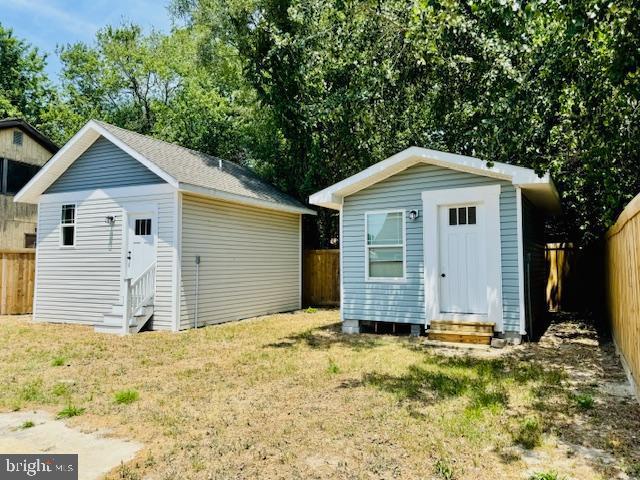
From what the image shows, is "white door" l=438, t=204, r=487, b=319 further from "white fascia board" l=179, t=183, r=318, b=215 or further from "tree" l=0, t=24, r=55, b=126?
"tree" l=0, t=24, r=55, b=126

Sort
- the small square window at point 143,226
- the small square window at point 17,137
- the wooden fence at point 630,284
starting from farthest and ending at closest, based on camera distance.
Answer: the small square window at point 17,137 < the small square window at point 143,226 < the wooden fence at point 630,284

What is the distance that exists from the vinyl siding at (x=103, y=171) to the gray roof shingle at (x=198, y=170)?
0.38m

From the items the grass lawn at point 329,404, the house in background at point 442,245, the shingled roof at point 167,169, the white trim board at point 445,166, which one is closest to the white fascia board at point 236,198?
the shingled roof at point 167,169

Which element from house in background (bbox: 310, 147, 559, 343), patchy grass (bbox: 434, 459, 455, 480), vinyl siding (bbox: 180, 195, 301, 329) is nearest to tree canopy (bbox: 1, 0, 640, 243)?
house in background (bbox: 310, 147, 559, 343)

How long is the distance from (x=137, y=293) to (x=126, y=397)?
482cm

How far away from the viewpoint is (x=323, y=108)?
13281 millimetres

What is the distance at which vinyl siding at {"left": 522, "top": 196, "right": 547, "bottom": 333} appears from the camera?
8164 millimetres

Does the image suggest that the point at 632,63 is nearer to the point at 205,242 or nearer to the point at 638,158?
the point at 638,158

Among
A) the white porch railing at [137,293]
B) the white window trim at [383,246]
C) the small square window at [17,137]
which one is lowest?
the white porch railing at [137,293]

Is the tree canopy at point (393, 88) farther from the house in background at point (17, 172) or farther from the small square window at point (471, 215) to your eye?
the house in background at point (17, 172)

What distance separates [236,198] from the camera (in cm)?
1077

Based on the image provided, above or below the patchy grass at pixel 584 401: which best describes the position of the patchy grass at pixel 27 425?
below

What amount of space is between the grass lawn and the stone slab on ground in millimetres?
153

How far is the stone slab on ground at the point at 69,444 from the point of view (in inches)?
129
